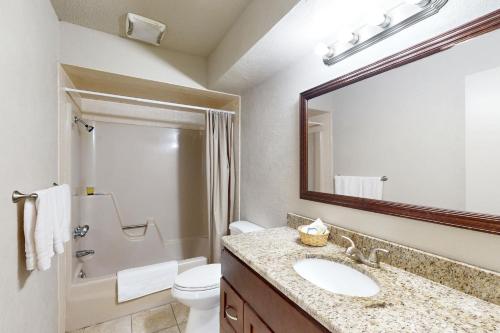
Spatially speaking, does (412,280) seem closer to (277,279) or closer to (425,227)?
(425,227)

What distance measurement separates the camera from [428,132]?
0.87m

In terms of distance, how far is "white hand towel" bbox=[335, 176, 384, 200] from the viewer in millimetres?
1049

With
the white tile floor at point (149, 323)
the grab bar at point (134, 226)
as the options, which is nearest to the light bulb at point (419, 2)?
the white tile floor at point (149, 323)

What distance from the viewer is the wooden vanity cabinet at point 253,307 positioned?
72cm

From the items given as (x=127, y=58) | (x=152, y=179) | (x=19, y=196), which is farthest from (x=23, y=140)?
(x=152, y=179)

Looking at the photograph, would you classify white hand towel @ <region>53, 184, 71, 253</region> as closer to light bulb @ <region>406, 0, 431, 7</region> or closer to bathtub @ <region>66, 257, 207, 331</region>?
bathtub @ <region>66, 257, 207, 331</region>

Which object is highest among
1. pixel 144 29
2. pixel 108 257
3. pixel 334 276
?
pixel 144 29

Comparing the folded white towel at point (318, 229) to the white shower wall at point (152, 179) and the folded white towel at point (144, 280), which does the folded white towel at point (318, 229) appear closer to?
the folded white towel at point (144, 280)

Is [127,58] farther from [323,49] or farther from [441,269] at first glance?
[441,269]

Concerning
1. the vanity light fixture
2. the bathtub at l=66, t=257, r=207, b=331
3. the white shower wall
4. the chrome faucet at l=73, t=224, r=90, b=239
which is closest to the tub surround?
the vanity light fixture

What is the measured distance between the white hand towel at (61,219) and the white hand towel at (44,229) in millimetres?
41

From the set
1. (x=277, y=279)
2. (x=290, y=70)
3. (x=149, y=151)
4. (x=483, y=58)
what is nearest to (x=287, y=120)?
(x=290, y=70)

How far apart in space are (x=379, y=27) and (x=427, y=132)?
535 millimetres

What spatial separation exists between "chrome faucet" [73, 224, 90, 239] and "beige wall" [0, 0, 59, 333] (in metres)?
0.75
